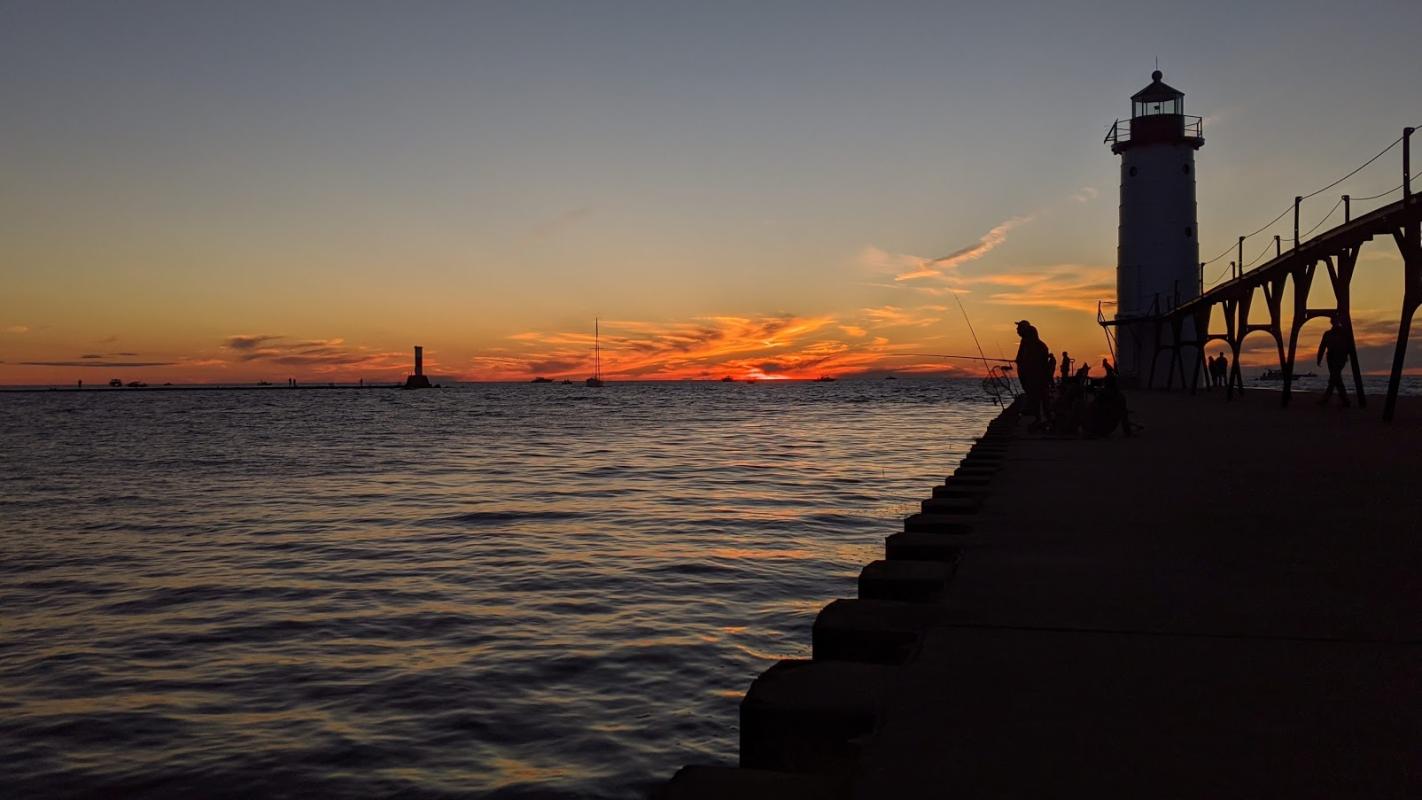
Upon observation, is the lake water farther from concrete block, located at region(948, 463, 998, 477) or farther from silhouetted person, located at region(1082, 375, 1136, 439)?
silhouetted person, located at region(1082, 375, 1136, 439)

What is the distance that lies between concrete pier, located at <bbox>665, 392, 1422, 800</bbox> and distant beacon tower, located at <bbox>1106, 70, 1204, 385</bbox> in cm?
4156

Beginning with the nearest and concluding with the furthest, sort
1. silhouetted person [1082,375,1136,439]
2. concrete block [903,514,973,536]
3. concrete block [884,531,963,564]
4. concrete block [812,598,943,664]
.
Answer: concrete block [812,598,943,664]
concrete block [884,531,963,564]
concrete block [903,514,973,536]
silhouetted person [1082,375,1136,439]

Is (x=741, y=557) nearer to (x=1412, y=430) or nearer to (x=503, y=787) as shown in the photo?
(x=503, y=787)

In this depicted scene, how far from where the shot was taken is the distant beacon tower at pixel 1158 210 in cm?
4566

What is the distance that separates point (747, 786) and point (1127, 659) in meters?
2.05

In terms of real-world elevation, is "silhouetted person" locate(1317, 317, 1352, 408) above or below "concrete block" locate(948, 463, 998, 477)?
above

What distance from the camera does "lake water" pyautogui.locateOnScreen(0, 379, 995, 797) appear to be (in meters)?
→ 5.27

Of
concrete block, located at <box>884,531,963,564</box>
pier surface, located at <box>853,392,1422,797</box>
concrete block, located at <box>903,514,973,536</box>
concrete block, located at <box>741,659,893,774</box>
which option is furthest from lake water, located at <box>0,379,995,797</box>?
concrete block, located at <box>741,659,893,774</box>

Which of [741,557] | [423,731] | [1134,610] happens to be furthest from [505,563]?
[1134,610]

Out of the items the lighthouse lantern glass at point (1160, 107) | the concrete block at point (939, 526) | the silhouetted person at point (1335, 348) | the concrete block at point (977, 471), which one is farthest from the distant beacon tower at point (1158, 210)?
the concrete block at point (939, 526)

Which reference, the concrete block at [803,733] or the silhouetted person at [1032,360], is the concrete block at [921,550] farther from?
the silhouetted person at [1032,360]

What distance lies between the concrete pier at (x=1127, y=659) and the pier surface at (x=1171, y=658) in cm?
1

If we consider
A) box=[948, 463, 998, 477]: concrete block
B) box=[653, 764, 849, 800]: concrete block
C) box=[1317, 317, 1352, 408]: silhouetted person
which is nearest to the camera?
box=[653, 764, 849, 800]: concrete block

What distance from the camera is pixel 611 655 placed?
713 centimetres
